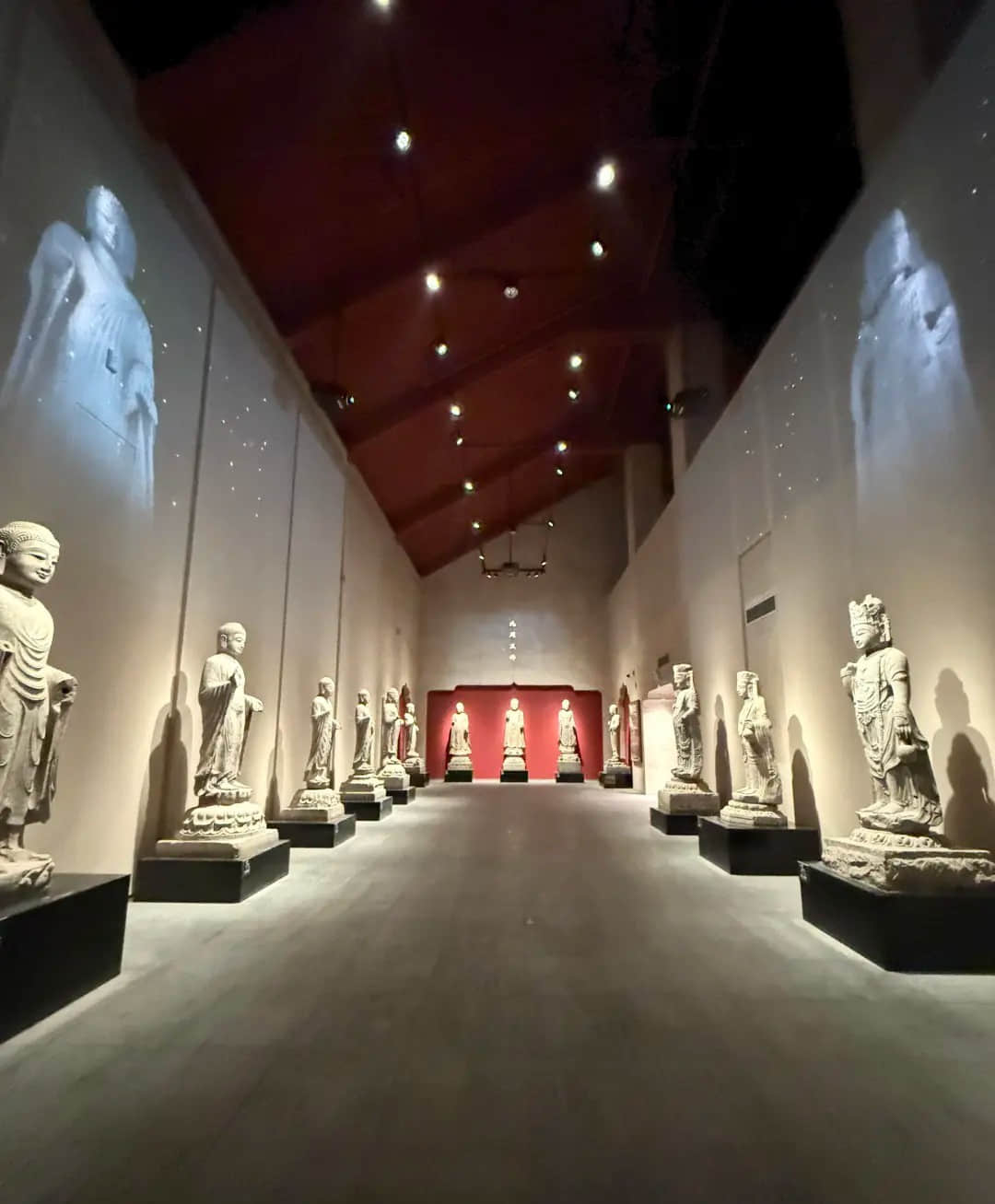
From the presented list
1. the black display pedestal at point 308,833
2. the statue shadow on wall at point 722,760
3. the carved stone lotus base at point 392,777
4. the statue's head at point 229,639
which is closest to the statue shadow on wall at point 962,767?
the statue shadow on wall at point 722,760

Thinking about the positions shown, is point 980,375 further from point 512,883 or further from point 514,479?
point 514,479

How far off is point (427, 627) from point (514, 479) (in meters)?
4.64

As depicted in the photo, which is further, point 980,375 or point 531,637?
point 531,637

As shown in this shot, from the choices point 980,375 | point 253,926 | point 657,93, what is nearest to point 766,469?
point 980,375

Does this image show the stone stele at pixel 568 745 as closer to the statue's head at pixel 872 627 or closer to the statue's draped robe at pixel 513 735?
the statue's draped robe at pixel 513 735

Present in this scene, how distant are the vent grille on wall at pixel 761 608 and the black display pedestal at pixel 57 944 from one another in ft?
17.8

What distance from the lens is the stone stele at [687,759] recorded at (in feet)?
22.3

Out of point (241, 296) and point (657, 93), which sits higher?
point (657, 93)

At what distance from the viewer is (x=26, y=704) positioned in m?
2.49

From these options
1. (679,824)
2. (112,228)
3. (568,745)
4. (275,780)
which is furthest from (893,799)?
(568,745)

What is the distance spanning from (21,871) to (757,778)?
491 centimetres

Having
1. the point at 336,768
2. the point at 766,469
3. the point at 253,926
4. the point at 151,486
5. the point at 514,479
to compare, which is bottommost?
the point at 253,926

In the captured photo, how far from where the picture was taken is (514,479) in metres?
14.2

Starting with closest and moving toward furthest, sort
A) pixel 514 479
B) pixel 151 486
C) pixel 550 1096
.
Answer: pixel 550 1096 → pixel 151 486 → pixel 514 479
